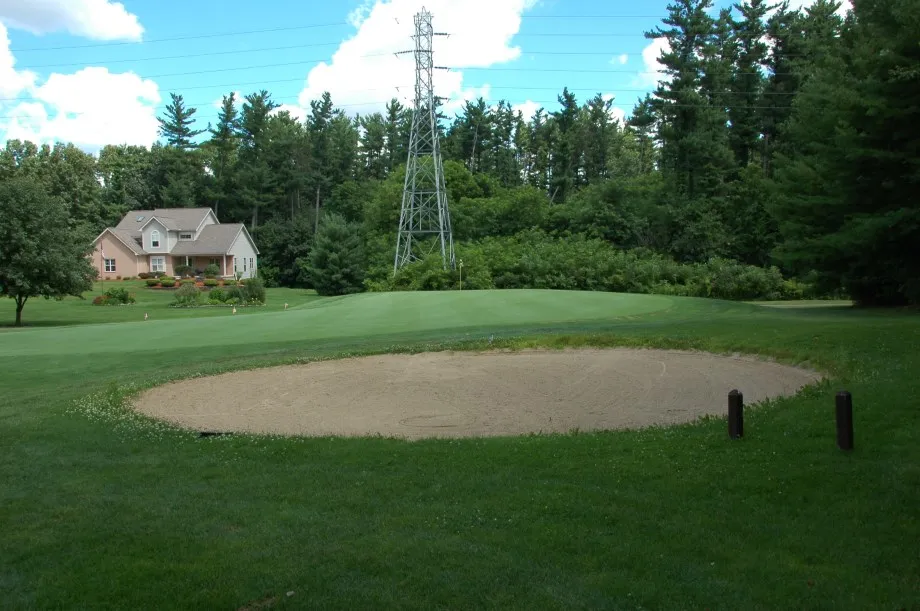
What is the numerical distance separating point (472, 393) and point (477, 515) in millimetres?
7740

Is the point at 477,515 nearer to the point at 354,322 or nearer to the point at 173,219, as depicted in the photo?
the point at 354,322

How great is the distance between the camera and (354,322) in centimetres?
2723

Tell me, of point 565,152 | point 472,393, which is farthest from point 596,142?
point 472,393

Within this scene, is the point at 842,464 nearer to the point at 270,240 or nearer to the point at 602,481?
the point at 602,481

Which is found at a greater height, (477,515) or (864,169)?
(864,169)

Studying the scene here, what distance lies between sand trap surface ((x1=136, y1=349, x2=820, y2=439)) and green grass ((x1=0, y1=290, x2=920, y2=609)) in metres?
1.49

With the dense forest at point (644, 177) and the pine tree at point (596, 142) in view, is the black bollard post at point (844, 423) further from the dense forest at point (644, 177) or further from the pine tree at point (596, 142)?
the pine tree at point (596, 142)

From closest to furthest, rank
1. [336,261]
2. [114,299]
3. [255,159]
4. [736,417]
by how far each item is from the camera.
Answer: [736,417] < [114,299] < [336,261] < [255,159]

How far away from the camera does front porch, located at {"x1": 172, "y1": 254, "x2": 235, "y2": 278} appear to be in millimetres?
75250

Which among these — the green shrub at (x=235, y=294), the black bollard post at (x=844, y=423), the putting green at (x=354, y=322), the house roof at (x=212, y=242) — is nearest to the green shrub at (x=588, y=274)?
the green shrub at (x=235, y=294)

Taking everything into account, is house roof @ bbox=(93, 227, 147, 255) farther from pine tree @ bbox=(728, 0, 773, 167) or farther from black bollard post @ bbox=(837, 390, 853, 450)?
black bollard post @ bbox=(837, 390, 853, 450)

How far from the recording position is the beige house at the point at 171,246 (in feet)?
244

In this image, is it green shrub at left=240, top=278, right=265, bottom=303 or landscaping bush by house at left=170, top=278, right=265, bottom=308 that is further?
green shrub at left=240, top=278, right=265, bottom=303

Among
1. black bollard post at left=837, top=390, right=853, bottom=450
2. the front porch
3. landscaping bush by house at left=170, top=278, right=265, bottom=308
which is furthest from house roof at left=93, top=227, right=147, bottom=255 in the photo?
black bollard post at left=837, top=390, right=853, bottom=450
